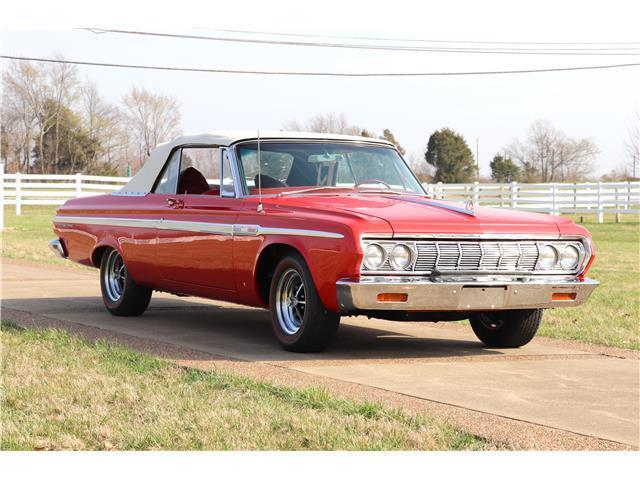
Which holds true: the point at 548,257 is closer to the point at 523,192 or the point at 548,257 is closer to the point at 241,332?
the point at 241,332

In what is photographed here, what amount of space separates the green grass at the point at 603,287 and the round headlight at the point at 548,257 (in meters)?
1.51

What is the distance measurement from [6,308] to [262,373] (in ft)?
16.0

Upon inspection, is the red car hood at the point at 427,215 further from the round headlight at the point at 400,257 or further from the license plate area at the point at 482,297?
the license plate area at the point at 482,297

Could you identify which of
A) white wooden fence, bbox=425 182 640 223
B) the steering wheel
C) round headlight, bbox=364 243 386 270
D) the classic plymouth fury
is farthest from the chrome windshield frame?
white wooden fence, bbox=425 182 640 223

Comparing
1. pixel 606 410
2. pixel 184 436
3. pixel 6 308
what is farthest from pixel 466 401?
pixel 6 308

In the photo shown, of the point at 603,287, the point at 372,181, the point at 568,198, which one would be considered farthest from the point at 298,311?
the point at 568,198

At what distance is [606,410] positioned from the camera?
691cm

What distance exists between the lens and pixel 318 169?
9.84 m

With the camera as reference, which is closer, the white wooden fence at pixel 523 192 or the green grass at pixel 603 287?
the green grass at pixel 603 287

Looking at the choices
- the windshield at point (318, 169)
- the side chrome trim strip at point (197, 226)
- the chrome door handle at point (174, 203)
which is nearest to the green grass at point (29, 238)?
the side chrome trim strip at point (197, 226)

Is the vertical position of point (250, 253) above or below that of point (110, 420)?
above

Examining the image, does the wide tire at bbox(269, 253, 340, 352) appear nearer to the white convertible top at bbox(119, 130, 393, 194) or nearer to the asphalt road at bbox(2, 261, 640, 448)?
the asphalt road at bbox(2, 261, 640, 448)

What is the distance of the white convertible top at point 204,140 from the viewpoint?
9992 mm

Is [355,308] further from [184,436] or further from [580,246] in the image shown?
[184,436]
